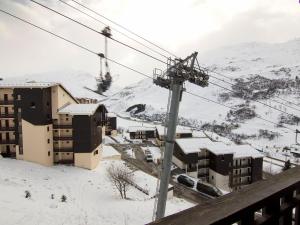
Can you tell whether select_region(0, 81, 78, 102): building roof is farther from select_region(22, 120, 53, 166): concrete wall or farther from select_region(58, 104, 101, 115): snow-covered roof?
select_region(22, 120, 53, 166): concrete wall

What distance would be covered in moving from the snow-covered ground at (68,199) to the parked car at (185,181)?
4372 mm

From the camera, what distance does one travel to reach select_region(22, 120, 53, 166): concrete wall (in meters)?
34.9

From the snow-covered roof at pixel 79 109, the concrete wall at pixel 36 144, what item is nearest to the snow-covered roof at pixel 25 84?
the snow-covered roof at pixel 79 109

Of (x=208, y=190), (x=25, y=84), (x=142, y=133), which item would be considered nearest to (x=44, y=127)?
(x=25, y=84)

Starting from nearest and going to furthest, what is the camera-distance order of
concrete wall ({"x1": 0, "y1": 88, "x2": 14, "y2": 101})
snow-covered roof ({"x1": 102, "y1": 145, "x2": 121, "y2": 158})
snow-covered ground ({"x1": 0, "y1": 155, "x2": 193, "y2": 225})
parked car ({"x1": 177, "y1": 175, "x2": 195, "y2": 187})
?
snow-covered ground ({"x1": 0, "y1": 155, "x2": 193, "y2": 225})
parked car ({"x1": 177, "y1": 175, "x2": 195, "y2": 187})
concrete wall ({"x1": 0, "y1": 88, "x2": 14, "y2": 101})
snow-covered roof ({"x1": 102, "y1": 145, "x2": 121, "y2": 158})

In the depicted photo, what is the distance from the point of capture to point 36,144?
3519 centimetres

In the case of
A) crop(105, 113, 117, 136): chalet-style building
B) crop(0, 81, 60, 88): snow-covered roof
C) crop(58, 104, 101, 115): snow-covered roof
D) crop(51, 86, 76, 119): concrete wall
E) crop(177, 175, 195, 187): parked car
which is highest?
crop(0, 81, 60, 88): snow-covered roof

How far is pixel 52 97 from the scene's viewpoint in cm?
3681

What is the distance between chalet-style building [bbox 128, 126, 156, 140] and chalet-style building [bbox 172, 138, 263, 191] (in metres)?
20.3

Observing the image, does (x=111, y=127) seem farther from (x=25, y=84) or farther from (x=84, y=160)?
(x=25, y=84)

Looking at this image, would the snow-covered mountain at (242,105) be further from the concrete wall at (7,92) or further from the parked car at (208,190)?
the concrete wall at (7,92)

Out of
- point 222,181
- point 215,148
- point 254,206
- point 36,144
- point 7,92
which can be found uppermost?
point 7,92

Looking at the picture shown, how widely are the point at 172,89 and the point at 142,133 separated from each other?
49.9 metres

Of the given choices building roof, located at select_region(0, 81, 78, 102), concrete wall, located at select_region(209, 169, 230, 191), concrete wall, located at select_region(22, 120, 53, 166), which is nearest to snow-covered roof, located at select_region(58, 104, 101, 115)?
concrete wall, located at select_region(22, 120, 53, 166)
